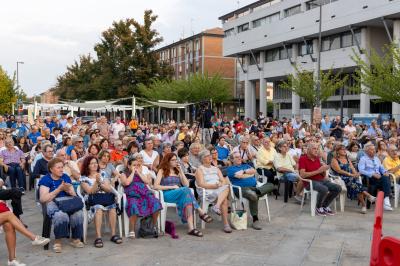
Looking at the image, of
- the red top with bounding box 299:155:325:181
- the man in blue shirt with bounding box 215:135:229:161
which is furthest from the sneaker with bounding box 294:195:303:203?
the man in blue shirt with bounding box 215:135:229:161

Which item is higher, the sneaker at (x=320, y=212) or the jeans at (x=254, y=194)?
the jeans at (x=254, y=194)

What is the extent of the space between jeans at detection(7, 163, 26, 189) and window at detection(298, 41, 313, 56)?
35.6 metres

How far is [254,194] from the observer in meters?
7.54

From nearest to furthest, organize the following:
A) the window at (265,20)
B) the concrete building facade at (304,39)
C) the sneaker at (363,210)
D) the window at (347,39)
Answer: the sneaker at (363,210) → the concrete building facade at (304,39) → the window at (347,39) → the window at (265,20)

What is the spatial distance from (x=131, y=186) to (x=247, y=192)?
1.90 metres

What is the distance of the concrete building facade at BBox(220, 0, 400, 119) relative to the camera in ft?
116

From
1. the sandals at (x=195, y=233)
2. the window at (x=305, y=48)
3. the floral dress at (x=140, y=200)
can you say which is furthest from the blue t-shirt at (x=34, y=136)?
the window at (x=305, y=48)

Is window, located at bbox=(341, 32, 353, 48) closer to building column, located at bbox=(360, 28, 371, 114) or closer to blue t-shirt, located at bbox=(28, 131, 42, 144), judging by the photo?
building column, located at bbox=(360, 28, 371, 114)

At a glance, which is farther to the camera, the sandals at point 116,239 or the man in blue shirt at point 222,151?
the man in blue shirt at point 222,151

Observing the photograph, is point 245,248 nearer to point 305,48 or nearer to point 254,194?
point 254,194

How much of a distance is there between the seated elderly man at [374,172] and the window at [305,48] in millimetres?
34352

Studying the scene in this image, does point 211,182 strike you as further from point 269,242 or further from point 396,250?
point 396,250

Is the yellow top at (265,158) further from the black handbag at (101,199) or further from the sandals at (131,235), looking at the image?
the black handbag at (101,199)

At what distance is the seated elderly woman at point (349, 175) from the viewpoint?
8898mm
